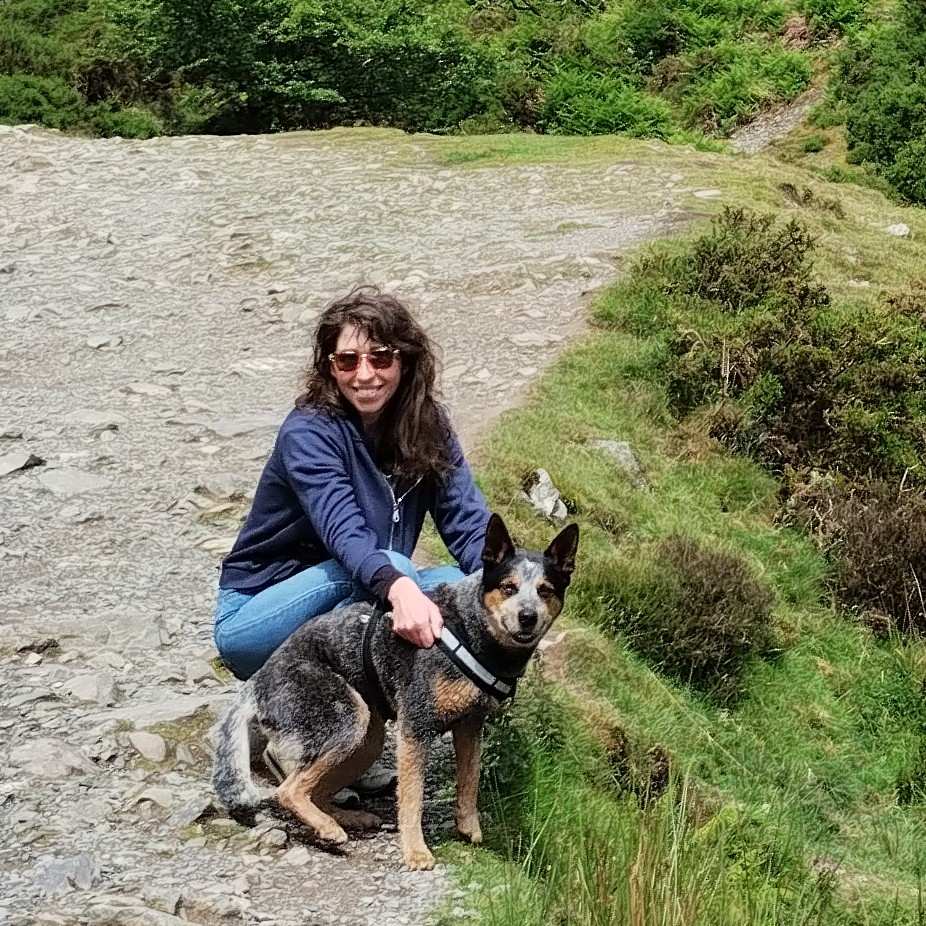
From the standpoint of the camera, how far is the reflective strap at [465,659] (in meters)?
3.86

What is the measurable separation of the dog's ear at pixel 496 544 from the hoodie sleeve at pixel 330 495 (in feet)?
1.21

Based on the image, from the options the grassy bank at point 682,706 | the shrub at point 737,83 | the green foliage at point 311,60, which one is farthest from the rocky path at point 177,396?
the shrub at point 737,83

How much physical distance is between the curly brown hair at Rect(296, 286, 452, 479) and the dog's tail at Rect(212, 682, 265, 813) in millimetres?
928

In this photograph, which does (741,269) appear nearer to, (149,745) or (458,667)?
(149,745)

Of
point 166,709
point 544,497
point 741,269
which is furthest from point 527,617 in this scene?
point 741,269

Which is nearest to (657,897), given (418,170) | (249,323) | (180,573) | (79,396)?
(180,573)

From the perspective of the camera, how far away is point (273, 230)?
13.0 metres

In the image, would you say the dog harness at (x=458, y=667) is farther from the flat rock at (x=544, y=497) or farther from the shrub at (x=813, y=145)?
the shrub at (x=813, y=145)

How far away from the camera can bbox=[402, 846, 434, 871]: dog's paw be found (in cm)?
391

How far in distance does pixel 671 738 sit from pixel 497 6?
24.2 metres

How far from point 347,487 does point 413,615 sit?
0.59 meters

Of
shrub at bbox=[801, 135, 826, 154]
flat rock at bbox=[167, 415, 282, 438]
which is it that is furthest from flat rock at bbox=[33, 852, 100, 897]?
shrub at bbox=[801, 135, 826, 154]

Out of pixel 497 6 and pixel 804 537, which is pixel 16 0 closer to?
pixel 497 6

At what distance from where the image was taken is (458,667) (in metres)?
3.87
